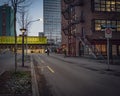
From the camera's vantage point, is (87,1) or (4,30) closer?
(87,1)

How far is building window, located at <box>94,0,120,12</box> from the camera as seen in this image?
5212 centimetres

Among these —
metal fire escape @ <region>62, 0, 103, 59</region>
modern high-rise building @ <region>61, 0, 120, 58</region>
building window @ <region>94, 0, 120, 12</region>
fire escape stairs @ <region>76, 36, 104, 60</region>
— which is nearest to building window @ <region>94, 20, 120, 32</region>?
modern high-rise building @ <region>61, 0, 120, 58</region>

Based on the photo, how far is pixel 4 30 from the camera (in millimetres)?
145375

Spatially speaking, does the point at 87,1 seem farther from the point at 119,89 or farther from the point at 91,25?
the point at 119,89

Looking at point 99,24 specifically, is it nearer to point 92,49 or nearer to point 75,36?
point 92,49

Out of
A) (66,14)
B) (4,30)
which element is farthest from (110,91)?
(4,30)

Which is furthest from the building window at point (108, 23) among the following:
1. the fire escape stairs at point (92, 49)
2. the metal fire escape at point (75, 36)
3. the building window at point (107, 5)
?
the metal fire escape at point (75, 36)

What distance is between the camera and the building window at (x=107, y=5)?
171ft

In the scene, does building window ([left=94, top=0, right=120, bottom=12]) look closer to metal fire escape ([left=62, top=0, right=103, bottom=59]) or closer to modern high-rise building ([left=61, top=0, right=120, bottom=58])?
modern high-rise building ([left=61, top=0, right=120, bottom=58])

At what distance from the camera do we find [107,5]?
5253cm

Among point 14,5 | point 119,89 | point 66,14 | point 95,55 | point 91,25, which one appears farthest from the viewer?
point 66,14

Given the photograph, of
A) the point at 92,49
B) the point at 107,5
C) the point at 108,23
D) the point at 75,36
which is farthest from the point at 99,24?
the point at 75,36

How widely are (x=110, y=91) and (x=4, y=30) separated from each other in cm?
13870

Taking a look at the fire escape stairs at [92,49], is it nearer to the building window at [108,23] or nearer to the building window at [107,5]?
the building window at [108,23]
